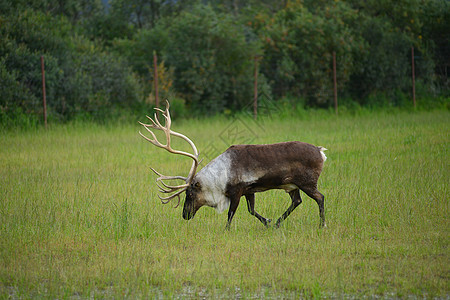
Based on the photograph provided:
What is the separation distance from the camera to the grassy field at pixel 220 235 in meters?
5.40

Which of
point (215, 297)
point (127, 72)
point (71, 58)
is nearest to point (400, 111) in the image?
point (127, 72)

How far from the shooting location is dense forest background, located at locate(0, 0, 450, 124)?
63.2ft

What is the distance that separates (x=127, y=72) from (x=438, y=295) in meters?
17.2

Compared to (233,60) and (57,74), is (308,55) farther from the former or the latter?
(57,74)

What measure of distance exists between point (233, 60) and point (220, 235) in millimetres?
16021

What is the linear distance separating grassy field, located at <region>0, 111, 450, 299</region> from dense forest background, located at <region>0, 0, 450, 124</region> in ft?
24.1

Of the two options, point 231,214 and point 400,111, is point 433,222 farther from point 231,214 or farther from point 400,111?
point 400,111

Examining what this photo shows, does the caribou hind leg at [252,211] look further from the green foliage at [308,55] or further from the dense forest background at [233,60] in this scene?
the green foliage at [308,55]

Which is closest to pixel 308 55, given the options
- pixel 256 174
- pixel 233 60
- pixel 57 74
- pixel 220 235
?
pixel 233 60

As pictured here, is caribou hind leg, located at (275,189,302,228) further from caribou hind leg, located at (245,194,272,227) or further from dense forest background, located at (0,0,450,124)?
dense forest background, located at (0,0,450,124)

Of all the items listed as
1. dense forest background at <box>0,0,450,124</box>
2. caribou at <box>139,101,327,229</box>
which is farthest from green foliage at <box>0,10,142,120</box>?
caribou at <box>139,101,327,229</box>

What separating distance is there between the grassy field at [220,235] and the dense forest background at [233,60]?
7349mm

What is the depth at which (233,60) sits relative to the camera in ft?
73.3

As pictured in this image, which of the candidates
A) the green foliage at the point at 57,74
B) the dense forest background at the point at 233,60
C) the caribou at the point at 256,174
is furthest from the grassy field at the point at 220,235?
the dense forest background at the point at 233,60
